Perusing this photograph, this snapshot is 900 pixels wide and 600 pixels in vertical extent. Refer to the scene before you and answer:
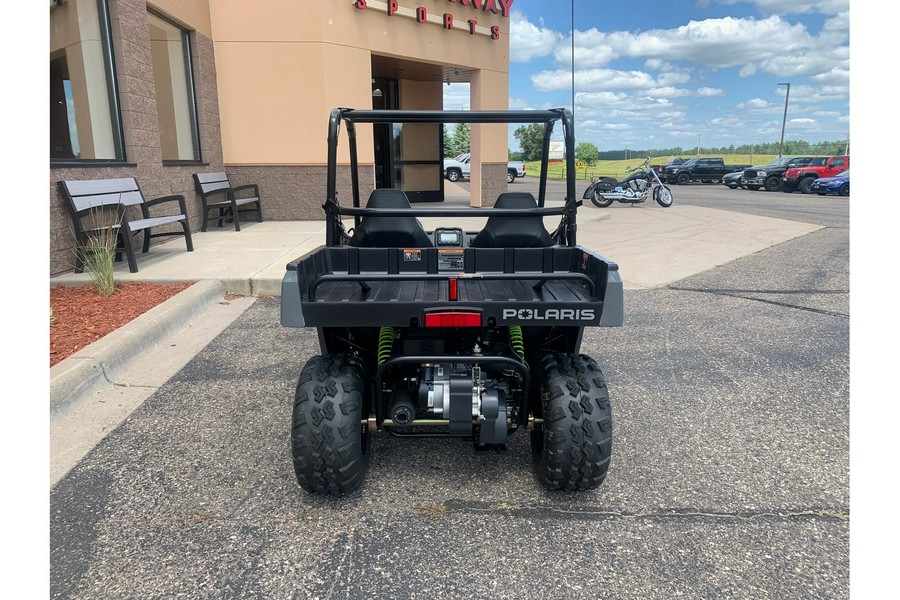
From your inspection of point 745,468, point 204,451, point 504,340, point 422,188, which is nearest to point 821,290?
point 745,468

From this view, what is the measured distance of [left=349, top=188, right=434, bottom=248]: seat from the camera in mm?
3371

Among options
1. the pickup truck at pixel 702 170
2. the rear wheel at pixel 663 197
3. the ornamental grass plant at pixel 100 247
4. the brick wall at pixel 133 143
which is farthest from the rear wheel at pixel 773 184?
the ornamental grass plant at pixel 100 247

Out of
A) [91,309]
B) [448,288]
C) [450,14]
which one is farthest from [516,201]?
[450,14]

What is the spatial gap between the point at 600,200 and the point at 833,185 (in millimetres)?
12580

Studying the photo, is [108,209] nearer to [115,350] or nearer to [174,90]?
[115,350]

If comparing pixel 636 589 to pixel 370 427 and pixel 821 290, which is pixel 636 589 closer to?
pixel 370 427

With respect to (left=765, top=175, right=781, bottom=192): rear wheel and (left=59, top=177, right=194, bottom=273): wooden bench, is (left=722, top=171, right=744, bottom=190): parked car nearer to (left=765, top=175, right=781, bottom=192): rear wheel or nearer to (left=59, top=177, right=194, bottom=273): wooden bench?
(left=765, top=175, right=781, bottom=192): rear wheel

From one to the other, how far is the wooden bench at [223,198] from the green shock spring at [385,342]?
7.69 m

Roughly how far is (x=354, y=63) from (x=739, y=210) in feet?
41.0

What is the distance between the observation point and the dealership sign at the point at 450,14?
11156 mm

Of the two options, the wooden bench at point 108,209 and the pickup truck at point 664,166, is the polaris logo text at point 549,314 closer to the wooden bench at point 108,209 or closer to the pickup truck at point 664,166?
the wooden bench at point 108,209

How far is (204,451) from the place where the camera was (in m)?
3.04

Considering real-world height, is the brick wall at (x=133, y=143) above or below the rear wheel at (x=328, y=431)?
above

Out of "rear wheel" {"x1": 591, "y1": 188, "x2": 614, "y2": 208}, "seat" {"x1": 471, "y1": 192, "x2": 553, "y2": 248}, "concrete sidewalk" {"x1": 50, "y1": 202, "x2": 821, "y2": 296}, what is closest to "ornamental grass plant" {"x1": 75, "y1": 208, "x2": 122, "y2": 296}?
"concrete sidewalk" {"x1": 50, "y1": 202, "x2": 821, "y2": 296}
